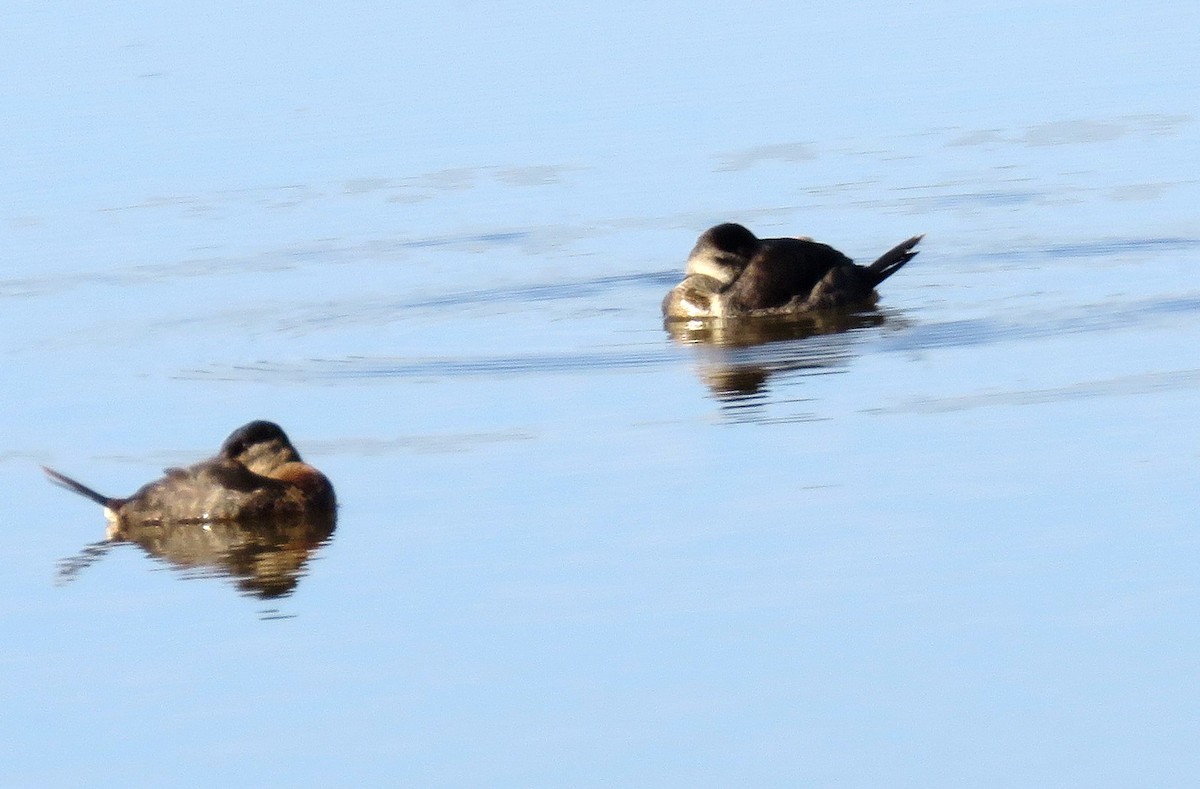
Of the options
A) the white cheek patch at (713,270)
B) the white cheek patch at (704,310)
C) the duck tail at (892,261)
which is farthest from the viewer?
the duck tail at (892,261)

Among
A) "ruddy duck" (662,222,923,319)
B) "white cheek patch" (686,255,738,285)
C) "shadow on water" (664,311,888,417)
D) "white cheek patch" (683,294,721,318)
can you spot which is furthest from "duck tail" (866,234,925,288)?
"white cheek patch" (683,294,721,318)

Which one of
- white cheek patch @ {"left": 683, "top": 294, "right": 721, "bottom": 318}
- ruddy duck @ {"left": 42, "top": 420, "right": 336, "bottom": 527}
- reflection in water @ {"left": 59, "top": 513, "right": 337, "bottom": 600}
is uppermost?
white cheek patch @ {"left": 683, "top": 294, "right": 721, "bottom": 318}

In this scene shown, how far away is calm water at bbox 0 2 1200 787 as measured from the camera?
8.37 m

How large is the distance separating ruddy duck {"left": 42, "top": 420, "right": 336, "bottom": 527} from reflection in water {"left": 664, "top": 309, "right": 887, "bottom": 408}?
8.95 ft

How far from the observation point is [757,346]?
15.6m

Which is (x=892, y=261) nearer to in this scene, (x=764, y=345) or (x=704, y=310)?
(x=704, y=310)

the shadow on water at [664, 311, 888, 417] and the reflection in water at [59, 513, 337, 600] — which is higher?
the shadow on water at [664, 311, 888, 417]

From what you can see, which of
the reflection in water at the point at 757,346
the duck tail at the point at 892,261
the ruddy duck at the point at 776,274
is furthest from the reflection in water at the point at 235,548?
the duck tail at the point at 892,261

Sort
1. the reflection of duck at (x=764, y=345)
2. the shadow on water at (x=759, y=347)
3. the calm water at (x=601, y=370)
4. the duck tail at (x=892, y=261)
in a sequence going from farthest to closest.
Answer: the duck tail at (x=892, y=261) → the reflection of duck at (x=764, y=345) → the shadow on water at (x=759, y=347) → the calm water at (x=601, y=370)

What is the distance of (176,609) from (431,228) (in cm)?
970

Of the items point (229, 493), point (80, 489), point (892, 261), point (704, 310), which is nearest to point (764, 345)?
point (704, 310)

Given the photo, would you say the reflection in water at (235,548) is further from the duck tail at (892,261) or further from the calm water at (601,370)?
the duck tail at (892,261)

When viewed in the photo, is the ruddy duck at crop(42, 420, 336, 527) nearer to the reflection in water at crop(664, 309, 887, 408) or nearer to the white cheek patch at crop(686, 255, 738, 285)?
the reflection in water at crop(664, 309, 887, 408)

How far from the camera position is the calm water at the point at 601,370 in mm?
8367
